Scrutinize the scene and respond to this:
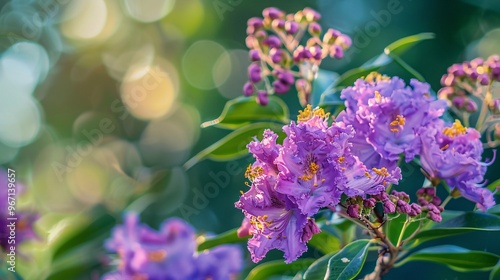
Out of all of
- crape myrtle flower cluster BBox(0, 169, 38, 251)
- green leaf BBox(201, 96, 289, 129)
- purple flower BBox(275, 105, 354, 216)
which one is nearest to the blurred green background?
crape myrtle flower cluster BBox(0, 169, 38, 251)

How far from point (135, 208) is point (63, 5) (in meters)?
4.32

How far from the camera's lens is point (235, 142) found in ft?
7.18

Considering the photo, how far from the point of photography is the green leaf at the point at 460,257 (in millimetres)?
1937

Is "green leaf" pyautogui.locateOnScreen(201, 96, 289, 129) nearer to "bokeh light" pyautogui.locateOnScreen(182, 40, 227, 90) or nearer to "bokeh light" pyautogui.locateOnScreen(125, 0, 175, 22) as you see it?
"bokeh light" pyautogui.locateOnScreen(182, 40, 227, 90)

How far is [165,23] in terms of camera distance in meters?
6.17

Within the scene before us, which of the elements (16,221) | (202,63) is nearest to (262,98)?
(16,221)

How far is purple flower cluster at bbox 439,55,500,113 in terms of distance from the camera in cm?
219

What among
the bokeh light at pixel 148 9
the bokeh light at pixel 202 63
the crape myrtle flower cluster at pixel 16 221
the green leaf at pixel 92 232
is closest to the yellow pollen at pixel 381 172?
the green leaf at pixel 92 232

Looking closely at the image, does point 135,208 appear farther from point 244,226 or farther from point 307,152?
point 307,152

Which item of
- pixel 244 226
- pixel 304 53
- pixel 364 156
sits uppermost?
pixel 304 53

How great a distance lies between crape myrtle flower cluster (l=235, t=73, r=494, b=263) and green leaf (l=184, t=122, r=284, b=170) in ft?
1.28

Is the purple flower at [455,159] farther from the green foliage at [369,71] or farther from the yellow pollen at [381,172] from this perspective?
the green foliage at [369,71]

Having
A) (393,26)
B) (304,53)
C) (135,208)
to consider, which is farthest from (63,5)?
(304,53)

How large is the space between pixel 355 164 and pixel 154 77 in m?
4.63
